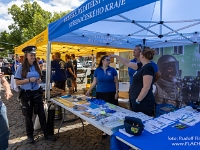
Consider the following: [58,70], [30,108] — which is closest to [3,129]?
[30,108]

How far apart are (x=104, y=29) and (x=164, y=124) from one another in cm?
286

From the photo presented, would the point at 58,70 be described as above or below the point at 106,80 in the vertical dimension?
above

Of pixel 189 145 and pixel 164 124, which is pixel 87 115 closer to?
→ pixel 164 124

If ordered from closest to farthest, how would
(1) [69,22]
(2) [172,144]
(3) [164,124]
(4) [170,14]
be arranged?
→ (2) [172,144] → (3) [164,124] → (1) [69,22] → (4) [170,14]

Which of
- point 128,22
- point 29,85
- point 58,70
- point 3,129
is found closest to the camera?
point 3,129

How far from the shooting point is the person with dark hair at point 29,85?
2.61 meters

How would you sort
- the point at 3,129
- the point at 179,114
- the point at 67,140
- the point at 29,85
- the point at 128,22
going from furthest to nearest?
the point at 128,22
the point at 67,140
the point at 29,85
the point at 179,114
the point at 3,129

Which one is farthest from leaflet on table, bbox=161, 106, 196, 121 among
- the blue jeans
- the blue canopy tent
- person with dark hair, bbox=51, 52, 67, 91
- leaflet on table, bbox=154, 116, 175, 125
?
person with dark hair, bbox=51, 52, 67, 91

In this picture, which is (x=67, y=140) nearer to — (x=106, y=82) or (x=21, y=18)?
(x=106, y=82)

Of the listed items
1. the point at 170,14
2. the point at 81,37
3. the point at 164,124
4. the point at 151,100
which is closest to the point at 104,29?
the point at 81,37

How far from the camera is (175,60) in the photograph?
417cm

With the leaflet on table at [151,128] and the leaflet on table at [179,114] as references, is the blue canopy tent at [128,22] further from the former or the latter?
the leaflet on table at [179,114]

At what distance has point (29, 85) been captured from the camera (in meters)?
2.65

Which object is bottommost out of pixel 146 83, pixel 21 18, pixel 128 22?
pixel 146 83
